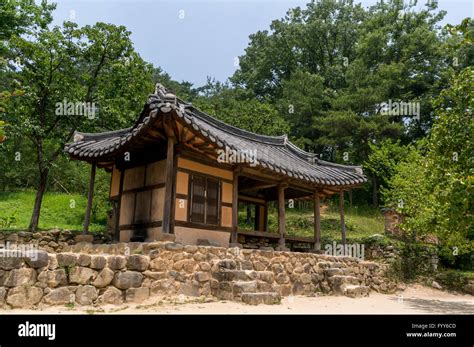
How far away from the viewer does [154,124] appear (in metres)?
9.33

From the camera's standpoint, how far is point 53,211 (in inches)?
952

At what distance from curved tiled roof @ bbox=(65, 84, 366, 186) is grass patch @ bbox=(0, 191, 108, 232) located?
9.57m

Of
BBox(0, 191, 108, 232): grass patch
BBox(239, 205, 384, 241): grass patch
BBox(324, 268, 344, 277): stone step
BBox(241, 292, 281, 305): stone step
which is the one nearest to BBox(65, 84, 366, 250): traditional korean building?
BBox(324, 268, 344, 277): stone step

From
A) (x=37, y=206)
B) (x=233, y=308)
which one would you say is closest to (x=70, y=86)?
(x=37, y=206)

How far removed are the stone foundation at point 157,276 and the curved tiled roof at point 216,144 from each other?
8.24ft

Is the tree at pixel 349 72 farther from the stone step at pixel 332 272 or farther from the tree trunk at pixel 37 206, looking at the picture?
the tree trunk at pixel 37 206

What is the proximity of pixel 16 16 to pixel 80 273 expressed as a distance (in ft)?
55.2

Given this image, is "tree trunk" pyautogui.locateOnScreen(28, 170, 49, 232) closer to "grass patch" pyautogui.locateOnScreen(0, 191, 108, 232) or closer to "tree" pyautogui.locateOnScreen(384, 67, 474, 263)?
"grass patch" pyautogui.locateOnScreen(0, 191, 108, 232)

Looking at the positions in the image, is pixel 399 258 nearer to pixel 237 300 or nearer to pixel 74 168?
pixel 237 300

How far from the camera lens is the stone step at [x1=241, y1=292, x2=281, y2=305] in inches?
327

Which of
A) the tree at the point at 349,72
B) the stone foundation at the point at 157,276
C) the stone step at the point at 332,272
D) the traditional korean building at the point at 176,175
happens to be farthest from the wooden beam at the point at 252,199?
the tree at the point at 349,72

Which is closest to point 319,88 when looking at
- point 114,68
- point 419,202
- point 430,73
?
point 430,73

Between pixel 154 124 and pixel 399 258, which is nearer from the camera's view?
pixel 154 124

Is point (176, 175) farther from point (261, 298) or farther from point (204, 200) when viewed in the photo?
point (261, 298)
